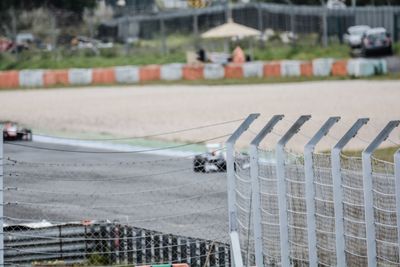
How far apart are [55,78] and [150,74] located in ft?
11.6

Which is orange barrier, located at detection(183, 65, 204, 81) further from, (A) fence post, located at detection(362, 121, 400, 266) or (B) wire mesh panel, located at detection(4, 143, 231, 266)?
(A) fence post, located at detection(362, 121, 400, 266)

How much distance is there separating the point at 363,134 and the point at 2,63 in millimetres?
29489

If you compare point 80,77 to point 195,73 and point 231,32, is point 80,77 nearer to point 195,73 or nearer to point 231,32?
point 195,73

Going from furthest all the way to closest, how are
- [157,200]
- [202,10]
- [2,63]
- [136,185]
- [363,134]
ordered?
1. [202,10]
2. [2,63]
3. [363,134]
4. [136,185]
5. [157,200]

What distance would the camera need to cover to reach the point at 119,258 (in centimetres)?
1175

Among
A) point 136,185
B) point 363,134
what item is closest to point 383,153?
point 363,134

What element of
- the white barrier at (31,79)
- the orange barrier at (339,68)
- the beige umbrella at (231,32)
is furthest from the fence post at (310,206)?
the beige umbrella at (231,32)

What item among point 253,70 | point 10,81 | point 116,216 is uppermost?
point 116,216

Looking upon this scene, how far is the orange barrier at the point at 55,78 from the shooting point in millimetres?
42625

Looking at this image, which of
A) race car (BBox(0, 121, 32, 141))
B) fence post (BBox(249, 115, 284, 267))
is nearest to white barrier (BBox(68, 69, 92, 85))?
race car (BBox(0, 121, 32, 141))

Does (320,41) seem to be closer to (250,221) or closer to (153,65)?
(153,65)

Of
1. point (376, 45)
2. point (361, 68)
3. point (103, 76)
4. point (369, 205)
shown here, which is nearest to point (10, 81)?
point (103, 76)

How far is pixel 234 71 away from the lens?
40.8 metres

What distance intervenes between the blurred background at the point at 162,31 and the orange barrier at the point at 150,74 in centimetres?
378
